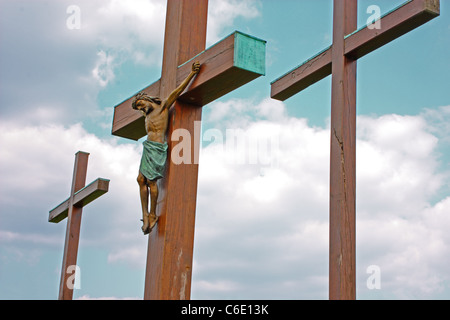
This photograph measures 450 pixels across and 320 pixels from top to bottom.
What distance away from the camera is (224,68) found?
15.9 ft

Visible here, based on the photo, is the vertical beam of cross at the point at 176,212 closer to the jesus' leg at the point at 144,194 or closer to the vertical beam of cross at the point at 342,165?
the jesus' leg at the point at 144,194

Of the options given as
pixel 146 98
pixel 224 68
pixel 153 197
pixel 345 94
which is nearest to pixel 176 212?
pixel 153 197

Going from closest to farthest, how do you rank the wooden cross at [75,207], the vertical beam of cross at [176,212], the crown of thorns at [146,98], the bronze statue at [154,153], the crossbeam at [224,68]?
the crossbeam at [224,68]
the vertical beam of cross at [176,212]
the bronze statue at [154,153]
the crown of thorns at [146,98]
the wooden cross at [75,207]

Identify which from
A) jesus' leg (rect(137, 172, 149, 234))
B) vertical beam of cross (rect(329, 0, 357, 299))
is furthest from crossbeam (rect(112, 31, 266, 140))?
vertical beam of cross (rect(329, 0, 357, 299))

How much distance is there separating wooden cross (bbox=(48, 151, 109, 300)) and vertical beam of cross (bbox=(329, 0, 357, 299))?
8.94ft

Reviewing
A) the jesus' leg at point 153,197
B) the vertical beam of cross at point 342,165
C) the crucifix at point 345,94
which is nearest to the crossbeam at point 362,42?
the crucifix at point 345,94

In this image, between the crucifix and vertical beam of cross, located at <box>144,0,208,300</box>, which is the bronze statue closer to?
vertical beam of cross, located at <box>144,0,208,300</box>

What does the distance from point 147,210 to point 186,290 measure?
61 centimetres

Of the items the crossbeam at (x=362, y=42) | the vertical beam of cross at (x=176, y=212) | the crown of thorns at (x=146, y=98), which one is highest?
the crossbeam at (x=362, y=42)

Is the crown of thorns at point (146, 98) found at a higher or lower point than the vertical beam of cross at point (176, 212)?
higher

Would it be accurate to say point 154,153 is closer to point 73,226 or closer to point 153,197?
point 153,197

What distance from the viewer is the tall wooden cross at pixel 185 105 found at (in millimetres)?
4832

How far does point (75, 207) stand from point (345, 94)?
134 inches
